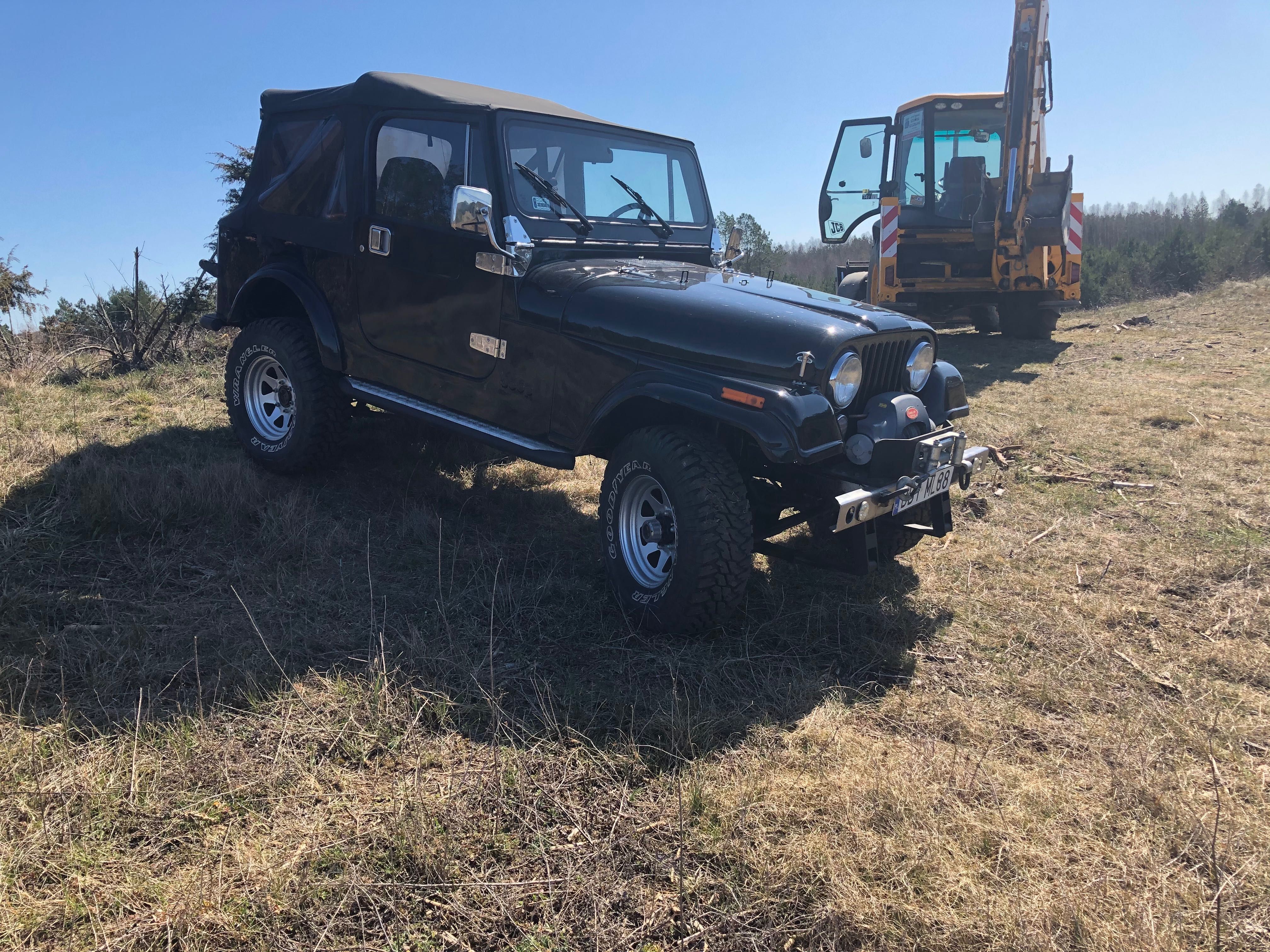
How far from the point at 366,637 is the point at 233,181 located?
1010 centimetres

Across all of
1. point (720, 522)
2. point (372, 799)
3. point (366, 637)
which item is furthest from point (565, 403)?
point (372, 799)

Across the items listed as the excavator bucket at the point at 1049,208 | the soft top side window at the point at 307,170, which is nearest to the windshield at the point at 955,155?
the excavator bucket at the point at 1049,208

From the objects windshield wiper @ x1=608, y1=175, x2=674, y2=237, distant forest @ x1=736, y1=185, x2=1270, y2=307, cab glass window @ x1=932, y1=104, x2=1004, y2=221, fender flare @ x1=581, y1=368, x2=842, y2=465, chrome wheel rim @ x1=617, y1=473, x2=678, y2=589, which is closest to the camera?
fender flare @ x1=581, y1=368, x2=842, y2=465

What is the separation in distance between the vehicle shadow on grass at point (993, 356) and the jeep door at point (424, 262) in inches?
226

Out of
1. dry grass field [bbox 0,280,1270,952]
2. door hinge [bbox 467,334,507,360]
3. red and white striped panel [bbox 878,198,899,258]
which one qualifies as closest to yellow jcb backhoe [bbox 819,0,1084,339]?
red and white striped panel [bbox 878,198,899,258]

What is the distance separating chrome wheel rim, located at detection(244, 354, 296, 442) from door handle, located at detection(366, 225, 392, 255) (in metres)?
1.08

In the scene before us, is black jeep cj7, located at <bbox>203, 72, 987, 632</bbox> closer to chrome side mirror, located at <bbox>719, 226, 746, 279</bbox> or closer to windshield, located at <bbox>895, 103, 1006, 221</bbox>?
chrome side mirror, located at <bbox>719, 226, 746, 279</bbox>

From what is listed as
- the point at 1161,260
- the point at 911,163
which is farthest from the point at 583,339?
the point at 1161,260

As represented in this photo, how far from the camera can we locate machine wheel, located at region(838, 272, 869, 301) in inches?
470

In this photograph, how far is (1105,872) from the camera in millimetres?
2193

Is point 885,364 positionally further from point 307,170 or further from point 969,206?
point 969,206

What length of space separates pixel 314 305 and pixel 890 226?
27.3 feet

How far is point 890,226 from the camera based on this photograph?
11078 mm

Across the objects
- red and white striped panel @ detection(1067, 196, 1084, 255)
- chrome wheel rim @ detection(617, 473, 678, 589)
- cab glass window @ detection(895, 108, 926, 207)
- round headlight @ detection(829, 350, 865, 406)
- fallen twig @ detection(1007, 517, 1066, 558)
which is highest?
cab glass window @ detection(895, 108, 926, 207)
